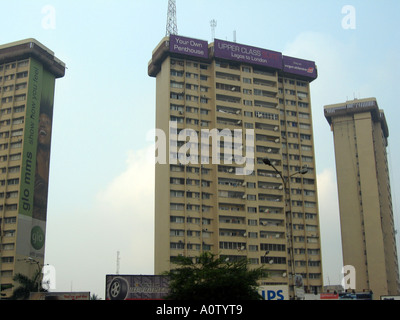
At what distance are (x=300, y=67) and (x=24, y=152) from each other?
216 feet

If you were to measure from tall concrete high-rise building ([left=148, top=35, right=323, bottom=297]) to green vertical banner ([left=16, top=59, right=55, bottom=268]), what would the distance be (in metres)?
25.4

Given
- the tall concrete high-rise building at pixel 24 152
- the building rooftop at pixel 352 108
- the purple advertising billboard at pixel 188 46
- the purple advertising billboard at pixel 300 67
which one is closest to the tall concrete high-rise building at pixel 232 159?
the purple advertising billboard at pixel 188 46

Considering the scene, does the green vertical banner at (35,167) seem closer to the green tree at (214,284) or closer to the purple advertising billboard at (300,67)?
the purple advertising billboard at (300,67)

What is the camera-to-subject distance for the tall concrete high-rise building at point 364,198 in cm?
13900

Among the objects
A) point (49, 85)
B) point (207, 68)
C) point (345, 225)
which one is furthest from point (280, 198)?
point (49, 85)

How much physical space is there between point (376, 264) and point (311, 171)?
40.6 metres

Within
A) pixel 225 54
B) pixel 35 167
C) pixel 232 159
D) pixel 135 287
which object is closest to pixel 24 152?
pixel 35 167

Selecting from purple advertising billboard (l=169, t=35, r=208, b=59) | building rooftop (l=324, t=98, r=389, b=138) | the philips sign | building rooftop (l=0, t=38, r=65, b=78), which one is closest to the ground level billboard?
the philips sign

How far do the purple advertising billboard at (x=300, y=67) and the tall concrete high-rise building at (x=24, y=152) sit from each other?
5482 centimetres

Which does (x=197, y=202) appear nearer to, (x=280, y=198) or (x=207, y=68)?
(x=280, y=198)

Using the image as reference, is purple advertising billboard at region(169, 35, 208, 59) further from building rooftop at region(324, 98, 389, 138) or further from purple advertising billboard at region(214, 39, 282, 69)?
building rooftop at region(324, 98, 389, 138)

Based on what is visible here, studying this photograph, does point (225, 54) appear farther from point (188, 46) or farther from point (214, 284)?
point (214, 284)

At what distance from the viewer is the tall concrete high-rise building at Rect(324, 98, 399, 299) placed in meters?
139

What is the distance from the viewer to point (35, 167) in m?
110
